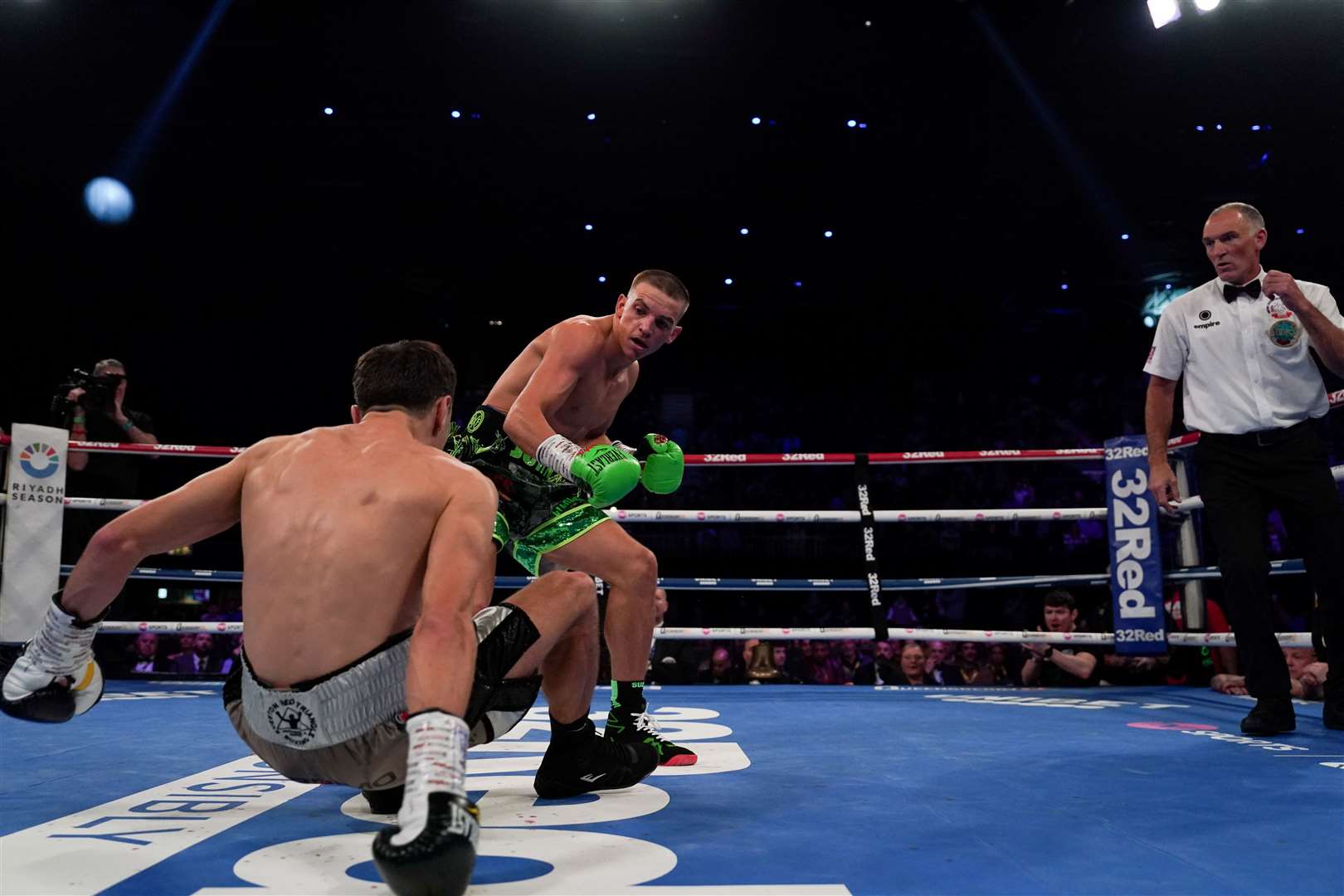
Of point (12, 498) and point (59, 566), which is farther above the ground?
point (12, 498)

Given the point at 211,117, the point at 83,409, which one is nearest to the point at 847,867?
the point at 83,409

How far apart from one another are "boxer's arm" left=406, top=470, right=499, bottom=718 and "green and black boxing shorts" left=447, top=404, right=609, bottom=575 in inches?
38.9

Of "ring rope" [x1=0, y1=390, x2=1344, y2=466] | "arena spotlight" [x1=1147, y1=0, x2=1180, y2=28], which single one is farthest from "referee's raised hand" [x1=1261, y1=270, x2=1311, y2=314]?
"arena spotlight" [x1=1147, y1=0, x2=1180, y2=28]

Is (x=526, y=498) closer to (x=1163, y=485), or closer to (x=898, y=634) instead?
(x=1163, y=485)

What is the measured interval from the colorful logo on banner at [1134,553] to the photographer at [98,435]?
14.6 feet

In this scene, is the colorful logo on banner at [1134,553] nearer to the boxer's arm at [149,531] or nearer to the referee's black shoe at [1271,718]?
the referee's black shoe at [1271,718]

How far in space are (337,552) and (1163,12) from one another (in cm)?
649

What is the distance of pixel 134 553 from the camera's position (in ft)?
4.68

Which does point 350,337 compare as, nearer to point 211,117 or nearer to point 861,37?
point 211,117

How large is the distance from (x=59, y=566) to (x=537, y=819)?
3579 millimetres

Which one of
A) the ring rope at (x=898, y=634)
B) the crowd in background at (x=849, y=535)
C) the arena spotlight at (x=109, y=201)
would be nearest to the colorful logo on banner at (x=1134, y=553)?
the ring rope at (x=898, y=634)

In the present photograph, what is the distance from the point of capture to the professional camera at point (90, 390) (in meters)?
4.69

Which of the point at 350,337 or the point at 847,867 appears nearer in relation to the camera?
the point at 847,867

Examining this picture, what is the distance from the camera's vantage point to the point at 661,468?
2.52 meters
